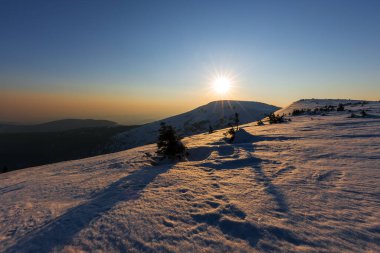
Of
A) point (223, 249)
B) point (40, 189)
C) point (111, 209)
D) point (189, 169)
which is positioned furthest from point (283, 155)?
point (40, 189)

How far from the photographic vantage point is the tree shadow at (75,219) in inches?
129

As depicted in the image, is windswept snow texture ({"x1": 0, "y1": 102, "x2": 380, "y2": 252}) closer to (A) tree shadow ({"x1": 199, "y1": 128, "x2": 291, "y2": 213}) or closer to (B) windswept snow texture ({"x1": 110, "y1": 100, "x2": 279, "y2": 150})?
(A) tree shadow ({"x1": 199, "y1": 128, "x2": 291, "y2": 213})

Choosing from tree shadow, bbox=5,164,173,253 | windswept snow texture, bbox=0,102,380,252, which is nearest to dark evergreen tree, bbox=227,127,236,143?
windswept snow texture, bbox=0,102,380,252

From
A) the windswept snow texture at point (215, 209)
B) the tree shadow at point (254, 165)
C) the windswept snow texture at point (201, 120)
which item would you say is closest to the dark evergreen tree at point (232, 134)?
the tree shadow at point (254, 165)

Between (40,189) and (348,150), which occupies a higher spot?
(348,150)

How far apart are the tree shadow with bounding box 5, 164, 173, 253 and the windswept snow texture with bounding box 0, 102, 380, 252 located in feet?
0.07

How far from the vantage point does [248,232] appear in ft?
10.4

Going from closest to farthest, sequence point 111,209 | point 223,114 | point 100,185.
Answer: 1. point 111,209
2. point 100,185
3. point 223,114

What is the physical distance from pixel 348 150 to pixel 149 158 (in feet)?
25.4

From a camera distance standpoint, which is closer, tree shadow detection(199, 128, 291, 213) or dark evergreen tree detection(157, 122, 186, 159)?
tree shadow detection(199, 128, 291, 213)

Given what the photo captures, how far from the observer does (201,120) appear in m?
63.1

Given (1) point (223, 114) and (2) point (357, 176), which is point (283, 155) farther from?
(1) point (223, 114)

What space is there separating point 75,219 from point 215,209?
2.67 m

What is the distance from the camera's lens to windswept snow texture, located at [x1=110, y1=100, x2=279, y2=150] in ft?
190
